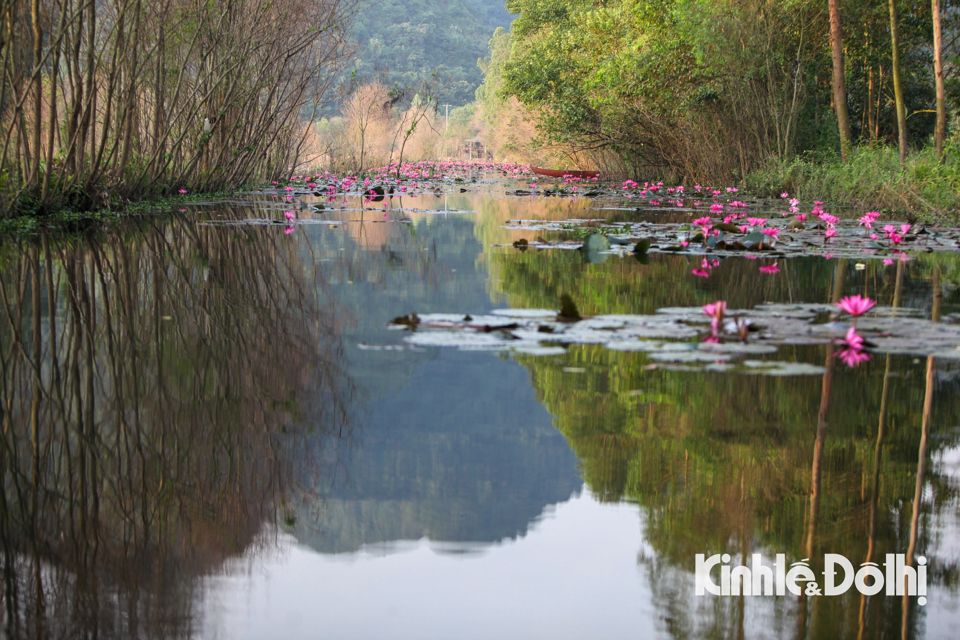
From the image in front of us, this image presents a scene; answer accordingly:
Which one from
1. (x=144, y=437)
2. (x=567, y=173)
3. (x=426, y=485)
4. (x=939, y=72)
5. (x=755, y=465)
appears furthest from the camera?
(x=567, y=173)

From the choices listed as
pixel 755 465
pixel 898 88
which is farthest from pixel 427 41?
pixel 755 465

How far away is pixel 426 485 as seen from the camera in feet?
6.40

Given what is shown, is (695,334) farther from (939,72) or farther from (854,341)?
(939,72)

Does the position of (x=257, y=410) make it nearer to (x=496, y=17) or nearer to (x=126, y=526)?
(x=126, y=526)

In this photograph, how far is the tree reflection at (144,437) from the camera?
1.51m

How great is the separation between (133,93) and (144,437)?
7.80 meters

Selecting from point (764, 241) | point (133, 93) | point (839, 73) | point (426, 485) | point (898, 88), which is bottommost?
point (426, 485)

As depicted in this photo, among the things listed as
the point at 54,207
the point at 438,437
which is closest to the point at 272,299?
the point at 438,437

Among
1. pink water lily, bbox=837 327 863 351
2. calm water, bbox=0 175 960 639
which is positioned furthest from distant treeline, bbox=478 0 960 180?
calm water, bbox=0 175 960 639

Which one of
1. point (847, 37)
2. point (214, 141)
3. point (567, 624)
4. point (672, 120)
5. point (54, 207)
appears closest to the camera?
point (567, 624)

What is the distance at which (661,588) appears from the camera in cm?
156

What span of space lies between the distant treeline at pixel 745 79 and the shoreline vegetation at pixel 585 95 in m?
0.05

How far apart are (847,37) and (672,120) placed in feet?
13.3

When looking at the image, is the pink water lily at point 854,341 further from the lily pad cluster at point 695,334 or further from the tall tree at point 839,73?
the tall tree at point 839,73
